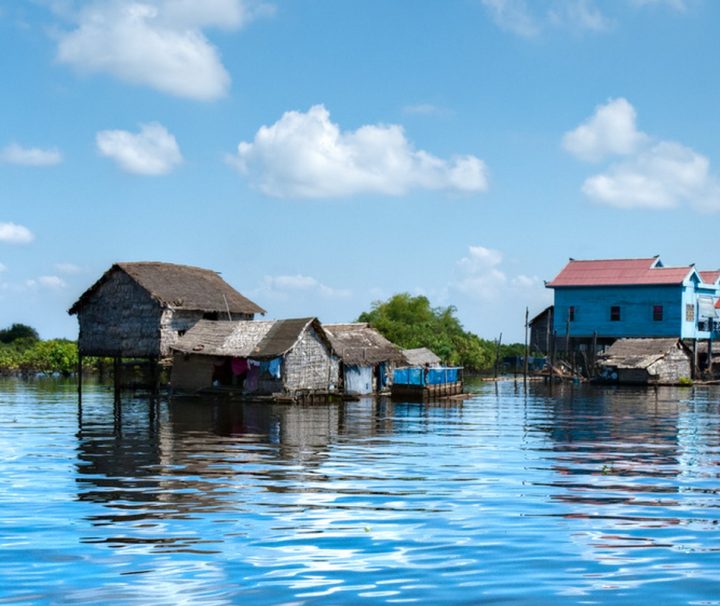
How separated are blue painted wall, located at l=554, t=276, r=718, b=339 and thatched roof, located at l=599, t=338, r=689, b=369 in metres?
1.31

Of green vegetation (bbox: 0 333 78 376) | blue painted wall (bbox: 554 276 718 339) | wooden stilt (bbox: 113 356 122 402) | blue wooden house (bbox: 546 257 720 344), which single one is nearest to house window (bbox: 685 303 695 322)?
blue wooden house (bbox: 546 257 720 344)

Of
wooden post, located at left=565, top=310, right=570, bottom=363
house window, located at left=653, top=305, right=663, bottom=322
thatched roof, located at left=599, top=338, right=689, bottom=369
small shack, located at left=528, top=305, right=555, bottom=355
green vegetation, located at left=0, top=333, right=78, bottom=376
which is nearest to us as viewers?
thatched roof, located at left=599, top=338, right=689, bottom=369

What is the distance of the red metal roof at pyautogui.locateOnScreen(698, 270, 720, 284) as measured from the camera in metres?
72.5

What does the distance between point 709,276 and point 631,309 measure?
33.6ft

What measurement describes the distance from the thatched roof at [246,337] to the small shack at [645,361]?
83.5ft

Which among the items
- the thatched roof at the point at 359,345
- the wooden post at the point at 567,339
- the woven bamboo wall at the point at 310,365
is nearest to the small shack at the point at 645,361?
the wooden post at the point at 567,339

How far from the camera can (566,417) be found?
1491 inches

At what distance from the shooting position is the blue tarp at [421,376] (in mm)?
49531

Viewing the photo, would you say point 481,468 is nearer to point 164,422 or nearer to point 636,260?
point 164,422

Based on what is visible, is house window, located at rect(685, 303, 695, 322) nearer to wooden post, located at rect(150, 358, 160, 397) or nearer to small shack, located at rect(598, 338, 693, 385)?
small shack, located at rect(598, 338, 693, 385)

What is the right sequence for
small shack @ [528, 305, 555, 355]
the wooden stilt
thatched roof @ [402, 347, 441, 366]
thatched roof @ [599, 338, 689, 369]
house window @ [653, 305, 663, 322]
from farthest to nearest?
small shack @ [528, 305, 555, 355] → house window @ [653, 305, 663, 322] → thatched roof @ [599, 338, 689, 369] → thatched roof @ [402, 347, 441, 366] → the wooden stilt

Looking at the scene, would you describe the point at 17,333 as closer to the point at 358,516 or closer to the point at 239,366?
Answer: the point at 239,366

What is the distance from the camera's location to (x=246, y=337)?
155 feet

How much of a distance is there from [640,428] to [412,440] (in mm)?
9233
